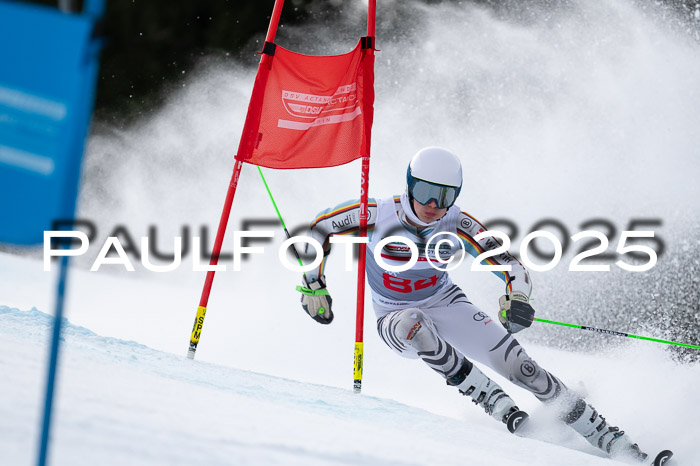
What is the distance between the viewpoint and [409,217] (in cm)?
453

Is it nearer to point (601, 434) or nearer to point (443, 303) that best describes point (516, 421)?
point (601, 434)

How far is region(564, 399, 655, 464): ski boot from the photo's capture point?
406cm

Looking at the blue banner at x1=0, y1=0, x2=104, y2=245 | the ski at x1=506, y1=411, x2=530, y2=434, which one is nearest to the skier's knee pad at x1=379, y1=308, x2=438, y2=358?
the ski at x1=506, y1=411, x2=530, y2=434

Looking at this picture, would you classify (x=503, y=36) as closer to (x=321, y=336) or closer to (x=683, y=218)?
(x=683, y=218)

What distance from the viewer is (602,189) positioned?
1040 centimetres

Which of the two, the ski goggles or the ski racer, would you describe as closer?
the ski racer

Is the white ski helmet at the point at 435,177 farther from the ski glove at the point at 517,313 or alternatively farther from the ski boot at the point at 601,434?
the ski boot at the point at 601,434

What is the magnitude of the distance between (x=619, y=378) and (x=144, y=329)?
473cm

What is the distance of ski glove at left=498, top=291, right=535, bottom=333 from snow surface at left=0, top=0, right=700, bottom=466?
2.05ft

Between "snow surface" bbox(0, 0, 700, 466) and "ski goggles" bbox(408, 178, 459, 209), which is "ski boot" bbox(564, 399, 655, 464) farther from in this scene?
"ski goggles" bbox(408, 178, 459, 209)

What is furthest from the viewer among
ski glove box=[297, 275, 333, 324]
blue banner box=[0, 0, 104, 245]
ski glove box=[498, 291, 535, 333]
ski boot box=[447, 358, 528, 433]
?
ski glove box=[297, 275, 333, 324]

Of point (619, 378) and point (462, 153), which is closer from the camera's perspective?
point (619, 378)

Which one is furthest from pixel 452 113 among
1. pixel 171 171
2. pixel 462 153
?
pixel 171 171

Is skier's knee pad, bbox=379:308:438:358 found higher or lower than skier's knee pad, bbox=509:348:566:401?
higher
